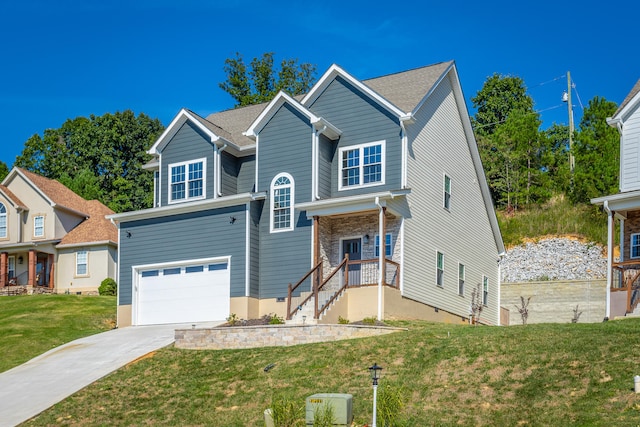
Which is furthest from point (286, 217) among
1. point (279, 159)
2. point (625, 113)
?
point (625, 113)

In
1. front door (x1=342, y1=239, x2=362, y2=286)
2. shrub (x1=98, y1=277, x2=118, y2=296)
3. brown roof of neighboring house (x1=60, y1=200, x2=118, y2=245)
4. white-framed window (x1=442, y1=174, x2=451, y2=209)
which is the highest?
white-framed window (x1=442, y1=174, x2=451, y2=209)

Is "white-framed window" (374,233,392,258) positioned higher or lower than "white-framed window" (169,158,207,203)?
lower

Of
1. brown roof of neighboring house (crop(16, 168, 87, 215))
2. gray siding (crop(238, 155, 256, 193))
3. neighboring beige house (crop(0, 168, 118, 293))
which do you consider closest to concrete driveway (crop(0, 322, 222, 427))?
gray siding (crop(238, 155, 256, 193))

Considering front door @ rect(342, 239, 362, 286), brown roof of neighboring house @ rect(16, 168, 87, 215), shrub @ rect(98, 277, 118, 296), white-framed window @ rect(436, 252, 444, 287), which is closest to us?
front door @ rect(342, 239, 362, 286)

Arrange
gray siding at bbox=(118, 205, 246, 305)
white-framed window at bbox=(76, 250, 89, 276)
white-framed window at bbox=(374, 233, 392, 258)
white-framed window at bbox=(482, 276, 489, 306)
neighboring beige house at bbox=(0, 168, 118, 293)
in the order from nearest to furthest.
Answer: white-framed window at bbox=(374, 233, 392, 258), gray siding at bbox=(118, 205, 246, 305), white-framed window at bbox=(482, 276, 489, 306), neighboring beige house at bbox=(0, 168, 118, 293), white-framed window at bbox=(76, 250, 89, 276)

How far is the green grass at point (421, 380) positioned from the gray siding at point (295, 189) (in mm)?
5941

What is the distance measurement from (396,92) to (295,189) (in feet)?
16.3

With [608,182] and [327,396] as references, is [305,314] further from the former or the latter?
[608,182]

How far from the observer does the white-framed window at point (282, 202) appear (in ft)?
102

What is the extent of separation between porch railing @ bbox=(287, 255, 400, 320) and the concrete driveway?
146 inches

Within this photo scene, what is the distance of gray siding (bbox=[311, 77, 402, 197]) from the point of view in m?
29.9

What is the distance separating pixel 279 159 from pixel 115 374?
10226mm

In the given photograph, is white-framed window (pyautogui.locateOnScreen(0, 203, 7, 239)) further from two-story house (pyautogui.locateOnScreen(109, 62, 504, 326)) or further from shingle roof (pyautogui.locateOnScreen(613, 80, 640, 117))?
shingle roof (pyautogui.locateOnScreen(613, 80, 640, 117))

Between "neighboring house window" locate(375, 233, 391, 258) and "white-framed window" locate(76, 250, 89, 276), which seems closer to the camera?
"neighboring house window" locate(375, 233, 391, 258)
